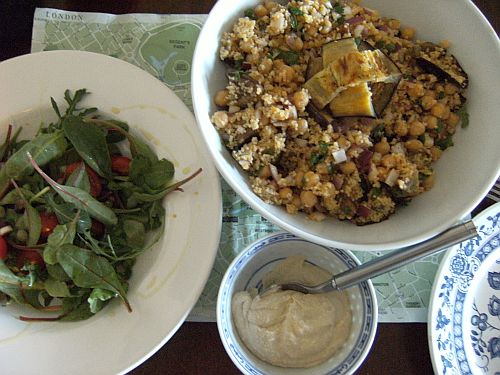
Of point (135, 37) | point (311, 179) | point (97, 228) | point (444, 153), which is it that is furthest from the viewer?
point (135, 37)

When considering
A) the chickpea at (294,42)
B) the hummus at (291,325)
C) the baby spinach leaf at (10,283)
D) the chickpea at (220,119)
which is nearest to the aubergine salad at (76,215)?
the baby spinach leaf at (10,283)

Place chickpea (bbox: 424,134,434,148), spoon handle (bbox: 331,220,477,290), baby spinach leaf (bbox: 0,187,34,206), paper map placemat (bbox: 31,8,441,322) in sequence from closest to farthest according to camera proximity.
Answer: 1. spoon handle (bbox: 331,220,477,290)
2. chickpea (bbox: 424,134,434,148)
3. baby spinach leaf (bbox: 0,187,34,206)
4. paper map placemat (bbox: 31,8,441,322)

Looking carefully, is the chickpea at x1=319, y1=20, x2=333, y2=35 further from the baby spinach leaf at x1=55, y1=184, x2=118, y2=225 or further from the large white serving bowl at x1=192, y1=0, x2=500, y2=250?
the baby spinach leaf at x1=55, y1=184, x2=118, y2=225

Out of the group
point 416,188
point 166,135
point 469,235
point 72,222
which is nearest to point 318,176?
point 416,188

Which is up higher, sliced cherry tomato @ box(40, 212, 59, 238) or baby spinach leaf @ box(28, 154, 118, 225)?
baby spinach leaf @ box(28, 154, 118, 225)

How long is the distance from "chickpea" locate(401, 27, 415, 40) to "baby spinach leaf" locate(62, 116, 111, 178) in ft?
2.44

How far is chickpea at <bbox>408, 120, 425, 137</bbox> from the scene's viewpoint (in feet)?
3.56

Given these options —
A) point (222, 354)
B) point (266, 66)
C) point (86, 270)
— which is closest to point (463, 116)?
point (266, 66)

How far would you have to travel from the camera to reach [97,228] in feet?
4.07

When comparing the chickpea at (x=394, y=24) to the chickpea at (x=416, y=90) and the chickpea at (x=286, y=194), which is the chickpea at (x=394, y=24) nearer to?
the chickpea at (x=416, y=90)

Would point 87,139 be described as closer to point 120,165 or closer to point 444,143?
point 120,165

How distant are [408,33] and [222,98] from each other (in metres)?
0.46

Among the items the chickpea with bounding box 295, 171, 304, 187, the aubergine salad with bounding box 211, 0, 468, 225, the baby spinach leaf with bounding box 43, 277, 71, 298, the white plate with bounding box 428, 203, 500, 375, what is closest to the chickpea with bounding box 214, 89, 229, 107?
the aubergine salad with bounding box 211, 0, 468, 225

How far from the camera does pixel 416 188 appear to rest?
3.50ft
